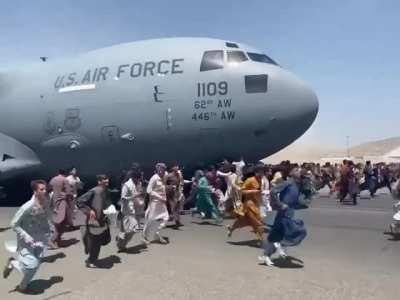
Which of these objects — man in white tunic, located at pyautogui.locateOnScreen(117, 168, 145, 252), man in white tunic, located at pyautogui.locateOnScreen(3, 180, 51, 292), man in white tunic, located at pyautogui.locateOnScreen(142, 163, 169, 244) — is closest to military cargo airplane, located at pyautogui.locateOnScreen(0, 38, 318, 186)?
man in white tunic, located at pyautogui.locateOnScreen(142, 163, 169, 244)

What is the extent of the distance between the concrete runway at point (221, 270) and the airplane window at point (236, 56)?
5714mm

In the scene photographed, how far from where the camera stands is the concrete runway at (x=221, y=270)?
21.6 feet

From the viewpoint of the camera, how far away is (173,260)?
8602 millimetres

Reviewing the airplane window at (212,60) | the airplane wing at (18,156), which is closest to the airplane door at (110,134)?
the airplane wing at (18,156)

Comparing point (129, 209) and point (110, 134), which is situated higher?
point (110, 134)

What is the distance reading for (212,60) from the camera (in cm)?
1471

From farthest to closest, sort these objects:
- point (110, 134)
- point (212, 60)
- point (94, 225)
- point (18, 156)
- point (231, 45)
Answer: point (18, 156)
point (110, 134)
point (231, 45)
point (212, 60)
point (94, 225)

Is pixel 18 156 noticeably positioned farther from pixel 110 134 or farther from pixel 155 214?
pixel 155 214

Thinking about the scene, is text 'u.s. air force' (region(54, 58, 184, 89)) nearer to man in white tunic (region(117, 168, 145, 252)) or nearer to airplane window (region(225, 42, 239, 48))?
airplane window (region(225, 42, 239, 48))

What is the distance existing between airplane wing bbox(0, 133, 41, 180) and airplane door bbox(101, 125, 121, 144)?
3.40 m

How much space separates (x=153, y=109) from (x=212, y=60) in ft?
7.98

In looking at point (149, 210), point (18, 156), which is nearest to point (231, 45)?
point (149, 210)

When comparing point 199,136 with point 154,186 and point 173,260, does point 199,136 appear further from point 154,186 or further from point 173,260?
point 173,260

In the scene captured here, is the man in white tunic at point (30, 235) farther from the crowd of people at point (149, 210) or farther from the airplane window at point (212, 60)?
the airplane window at point (212, 60)
